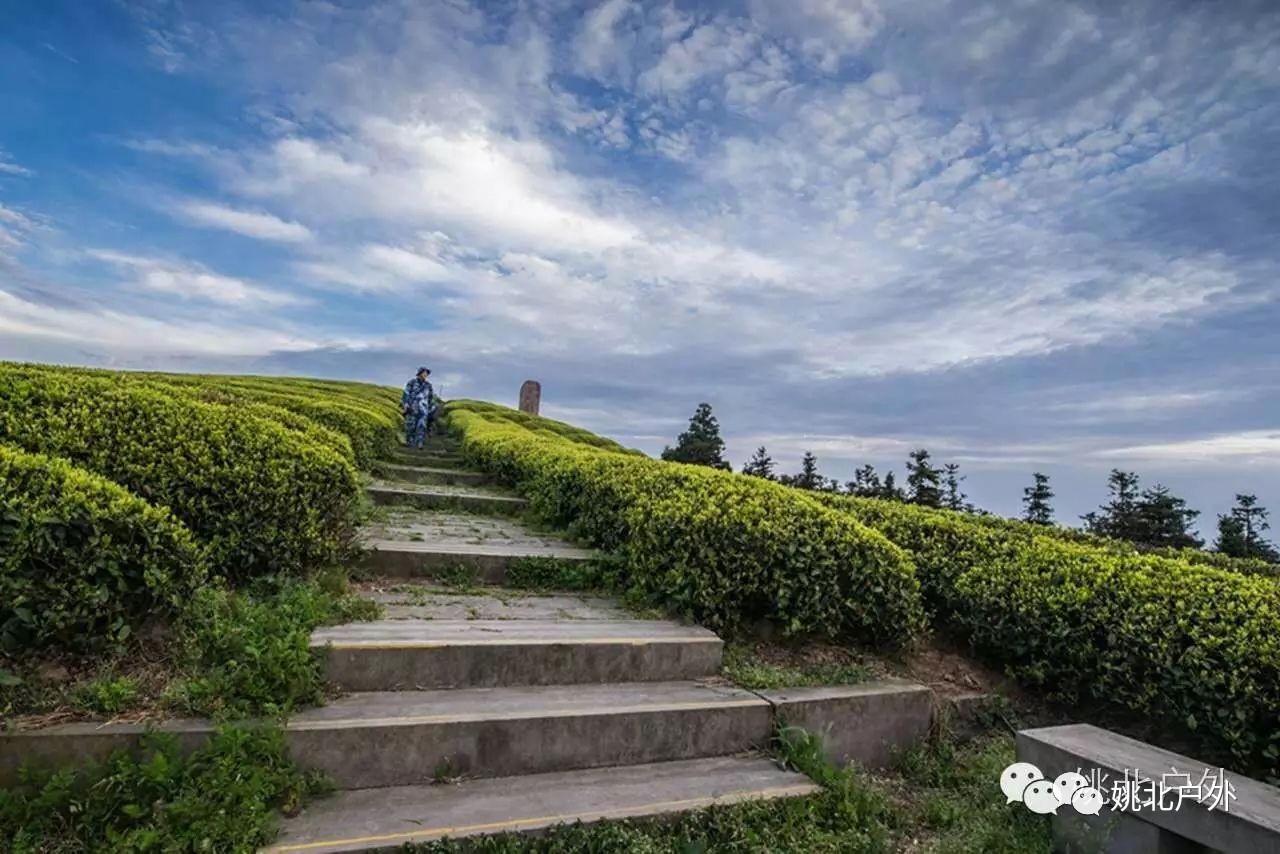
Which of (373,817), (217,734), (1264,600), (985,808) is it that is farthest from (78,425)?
(1264,600)

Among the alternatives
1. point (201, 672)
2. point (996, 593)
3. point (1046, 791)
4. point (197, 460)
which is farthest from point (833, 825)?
point (197, 460)

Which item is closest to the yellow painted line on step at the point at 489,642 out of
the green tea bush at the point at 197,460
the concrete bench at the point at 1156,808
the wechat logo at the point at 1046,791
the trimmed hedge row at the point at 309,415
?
the green tea bush at the point at 197,460

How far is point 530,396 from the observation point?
24.0 m

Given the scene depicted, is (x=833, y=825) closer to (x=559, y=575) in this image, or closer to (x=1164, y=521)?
(x=559, y=575)

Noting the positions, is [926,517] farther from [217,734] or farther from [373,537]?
[217,734]

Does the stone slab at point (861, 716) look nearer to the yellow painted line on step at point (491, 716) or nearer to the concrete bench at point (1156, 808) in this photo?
the yellow painted line on step at point (491, 716)

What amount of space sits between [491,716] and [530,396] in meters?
21.6

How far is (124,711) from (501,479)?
6.34 m

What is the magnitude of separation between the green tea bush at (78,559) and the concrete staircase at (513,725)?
28.8 inches

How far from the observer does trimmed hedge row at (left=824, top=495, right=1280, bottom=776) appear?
2953 mm

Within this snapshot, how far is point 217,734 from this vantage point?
2.41m

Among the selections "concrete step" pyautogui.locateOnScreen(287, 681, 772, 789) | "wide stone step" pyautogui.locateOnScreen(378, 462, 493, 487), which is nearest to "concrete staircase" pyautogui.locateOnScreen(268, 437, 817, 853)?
"concrete step" pyautogui.locateOnScreen(287, 681, 772, 789)

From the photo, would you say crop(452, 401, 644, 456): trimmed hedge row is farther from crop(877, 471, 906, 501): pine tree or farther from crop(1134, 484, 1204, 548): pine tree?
crop(1134, 484, 1204, 548): pine tree

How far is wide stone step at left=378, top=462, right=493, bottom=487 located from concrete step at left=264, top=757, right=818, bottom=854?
21.1ft
